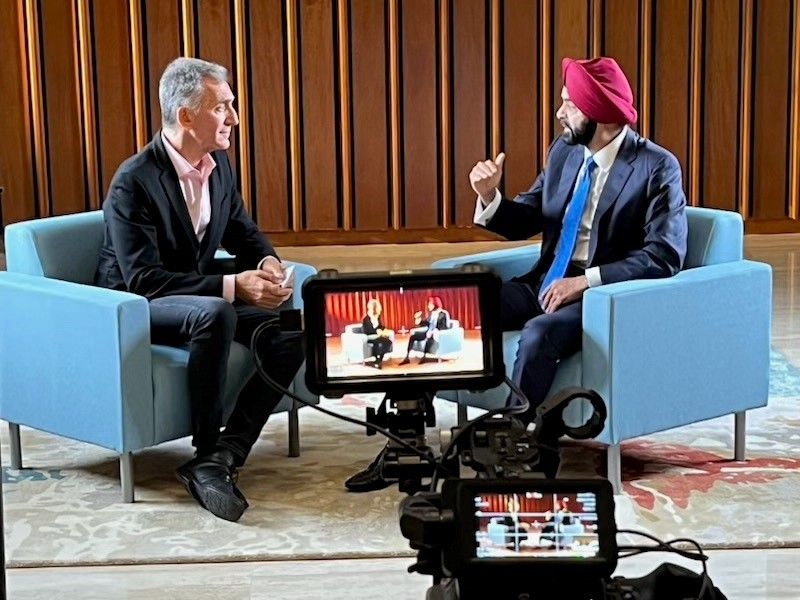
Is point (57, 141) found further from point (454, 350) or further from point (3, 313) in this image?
point (454, 350)

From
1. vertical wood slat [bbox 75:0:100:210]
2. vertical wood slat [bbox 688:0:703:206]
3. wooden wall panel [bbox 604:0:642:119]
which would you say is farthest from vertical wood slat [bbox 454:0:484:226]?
vertical wood slat [bbox 75:0:100:210]

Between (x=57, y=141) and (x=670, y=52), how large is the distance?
3.60 m

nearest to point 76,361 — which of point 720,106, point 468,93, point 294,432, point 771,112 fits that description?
point 294,432

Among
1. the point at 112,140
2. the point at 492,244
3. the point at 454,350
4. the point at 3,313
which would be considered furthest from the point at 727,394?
the point at 112,140

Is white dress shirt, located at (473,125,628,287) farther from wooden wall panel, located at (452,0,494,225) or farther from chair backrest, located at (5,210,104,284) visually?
wooden wall panel, located at (452,0,494,225)

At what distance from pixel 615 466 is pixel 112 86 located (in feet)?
16.4

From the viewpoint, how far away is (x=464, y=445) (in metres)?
1.92

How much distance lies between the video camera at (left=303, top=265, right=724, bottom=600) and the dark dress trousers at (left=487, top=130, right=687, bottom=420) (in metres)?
2.05

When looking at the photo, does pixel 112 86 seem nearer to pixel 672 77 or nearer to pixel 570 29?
pixel 570 29

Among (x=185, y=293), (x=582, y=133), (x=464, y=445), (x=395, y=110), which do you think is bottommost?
(x=185, y=293)

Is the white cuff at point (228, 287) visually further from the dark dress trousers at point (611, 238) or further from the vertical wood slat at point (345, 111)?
the vertical wood slat at point (345, 111)

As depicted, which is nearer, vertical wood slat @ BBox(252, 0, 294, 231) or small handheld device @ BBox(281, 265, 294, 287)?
small handheld device @ BBox(281, 265, 294, 287)

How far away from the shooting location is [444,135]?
8.59m

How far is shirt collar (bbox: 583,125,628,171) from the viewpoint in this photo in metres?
4.60
